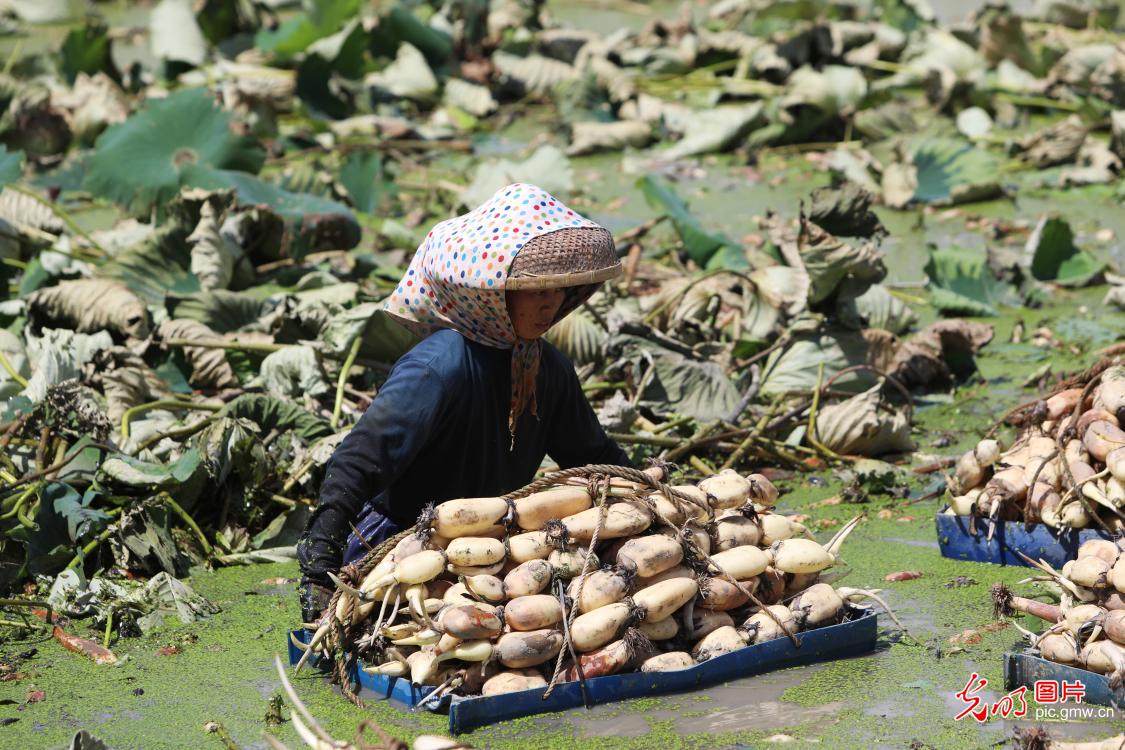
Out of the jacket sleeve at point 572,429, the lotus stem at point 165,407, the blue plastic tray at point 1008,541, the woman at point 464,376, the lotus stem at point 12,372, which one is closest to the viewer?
the woman at point 464,376

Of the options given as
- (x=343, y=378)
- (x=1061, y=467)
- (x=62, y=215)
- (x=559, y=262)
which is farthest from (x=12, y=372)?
(x=1061, y=467)

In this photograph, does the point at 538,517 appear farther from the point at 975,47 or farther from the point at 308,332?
the point at 975,47

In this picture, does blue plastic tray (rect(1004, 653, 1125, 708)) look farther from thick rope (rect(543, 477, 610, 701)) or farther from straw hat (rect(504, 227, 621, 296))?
straw hat (rect(504, 227, 621, 296))

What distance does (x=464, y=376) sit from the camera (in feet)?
10.1

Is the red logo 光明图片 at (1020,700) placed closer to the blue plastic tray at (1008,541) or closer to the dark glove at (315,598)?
the blue plastic tray at (1008,541)

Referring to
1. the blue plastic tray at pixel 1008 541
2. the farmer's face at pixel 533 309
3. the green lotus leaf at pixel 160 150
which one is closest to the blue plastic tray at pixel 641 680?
the blue plastic tray at pixel 1008 541

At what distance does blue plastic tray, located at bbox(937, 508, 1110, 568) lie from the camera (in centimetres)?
350

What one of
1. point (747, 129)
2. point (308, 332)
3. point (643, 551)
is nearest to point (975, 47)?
point (747, 129)

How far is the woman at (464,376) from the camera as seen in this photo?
296 cm

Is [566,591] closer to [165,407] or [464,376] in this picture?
[464,376]

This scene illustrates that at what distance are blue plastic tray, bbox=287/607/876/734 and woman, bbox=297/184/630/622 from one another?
0.31 m

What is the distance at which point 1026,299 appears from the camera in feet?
20.6

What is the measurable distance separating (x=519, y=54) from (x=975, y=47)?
3547mm

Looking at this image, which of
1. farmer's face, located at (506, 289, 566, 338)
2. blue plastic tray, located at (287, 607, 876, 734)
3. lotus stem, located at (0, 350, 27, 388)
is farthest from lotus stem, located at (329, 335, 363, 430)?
farmer's face, located at (506, 289, 566, 338)
